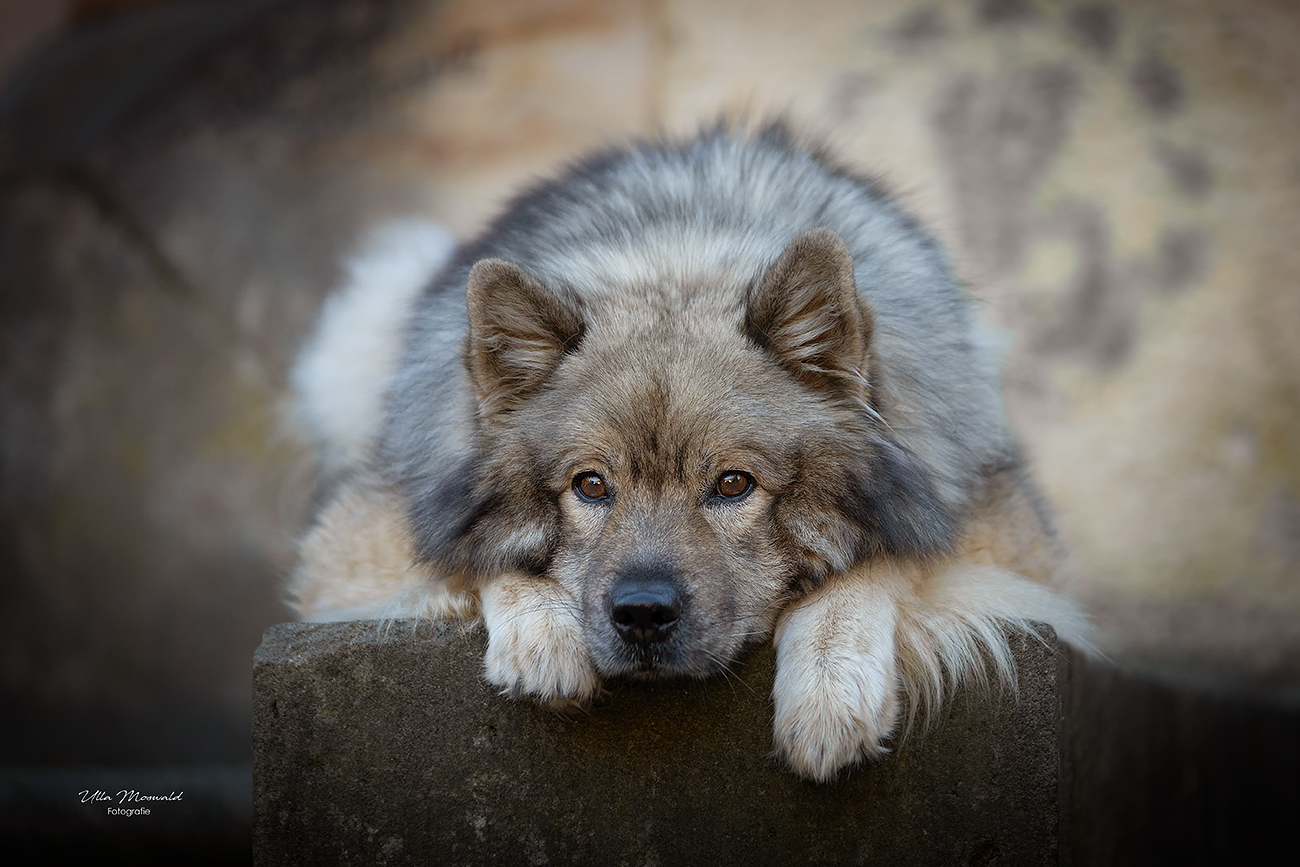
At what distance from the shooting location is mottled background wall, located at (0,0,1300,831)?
7.00 meters

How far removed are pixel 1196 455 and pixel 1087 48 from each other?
272 cm

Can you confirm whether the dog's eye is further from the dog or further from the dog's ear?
the dog's ear

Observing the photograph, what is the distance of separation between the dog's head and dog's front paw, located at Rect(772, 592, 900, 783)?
8.0 inches

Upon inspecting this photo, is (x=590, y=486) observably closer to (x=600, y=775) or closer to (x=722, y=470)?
(x=722, y=470)

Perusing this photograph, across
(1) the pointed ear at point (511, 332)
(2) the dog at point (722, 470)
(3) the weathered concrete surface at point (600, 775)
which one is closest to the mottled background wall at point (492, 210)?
(2) the dog at point (722, 470)

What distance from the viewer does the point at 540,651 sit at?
113 inches

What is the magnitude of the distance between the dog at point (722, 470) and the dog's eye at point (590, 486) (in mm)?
11

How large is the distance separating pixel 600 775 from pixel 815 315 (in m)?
1.32

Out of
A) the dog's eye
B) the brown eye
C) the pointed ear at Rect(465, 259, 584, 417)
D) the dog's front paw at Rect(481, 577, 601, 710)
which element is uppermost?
the pointed ear at Rect(465, 259, 584, 417)

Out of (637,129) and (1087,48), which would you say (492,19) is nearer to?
(637,129)

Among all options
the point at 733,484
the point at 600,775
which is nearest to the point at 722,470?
the point at 733,484

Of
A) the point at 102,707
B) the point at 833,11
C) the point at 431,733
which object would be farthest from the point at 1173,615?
the point at 102,707

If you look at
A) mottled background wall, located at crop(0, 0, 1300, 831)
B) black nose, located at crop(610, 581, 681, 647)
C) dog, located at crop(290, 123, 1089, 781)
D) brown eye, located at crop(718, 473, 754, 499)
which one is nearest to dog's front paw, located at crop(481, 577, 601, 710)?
dog, located at crop(290, 123, 1089, 781)

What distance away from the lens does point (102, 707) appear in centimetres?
771
